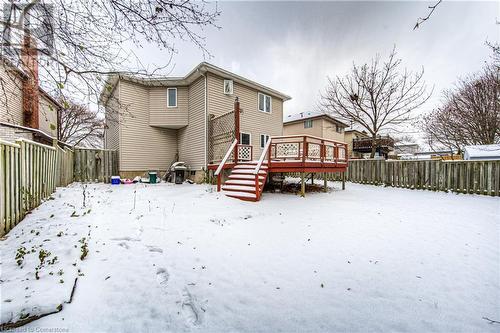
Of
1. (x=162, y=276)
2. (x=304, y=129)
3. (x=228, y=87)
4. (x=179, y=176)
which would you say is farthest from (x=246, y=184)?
(x=304, y=129)

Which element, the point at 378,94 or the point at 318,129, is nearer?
the point at 378,94

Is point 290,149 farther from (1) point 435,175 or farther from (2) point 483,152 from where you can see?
(2) point 483,152

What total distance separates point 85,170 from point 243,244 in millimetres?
12104

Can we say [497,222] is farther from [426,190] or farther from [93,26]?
[93,26]

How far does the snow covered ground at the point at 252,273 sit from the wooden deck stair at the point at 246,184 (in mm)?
1834

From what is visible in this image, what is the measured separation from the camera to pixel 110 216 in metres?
4.81

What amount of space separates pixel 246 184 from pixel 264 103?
363 inches

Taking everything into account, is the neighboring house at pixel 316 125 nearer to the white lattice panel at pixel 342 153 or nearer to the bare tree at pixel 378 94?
the bare tree at pixel 378 94

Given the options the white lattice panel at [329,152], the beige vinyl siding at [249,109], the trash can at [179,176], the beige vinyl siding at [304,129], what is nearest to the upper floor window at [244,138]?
the beige vinyl siding at [249,109]

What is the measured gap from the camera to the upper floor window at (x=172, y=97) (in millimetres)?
13633

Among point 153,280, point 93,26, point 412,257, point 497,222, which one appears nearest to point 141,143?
point 93,26

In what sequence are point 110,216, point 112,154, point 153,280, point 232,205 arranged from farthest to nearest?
point 112,154 < point 232,205 < point 110,216 < point 153,280

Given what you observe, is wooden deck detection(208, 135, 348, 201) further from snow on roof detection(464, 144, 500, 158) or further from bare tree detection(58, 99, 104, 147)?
A: bare tree detection(58, 99, 104, 147)

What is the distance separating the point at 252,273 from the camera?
9.26 ft
